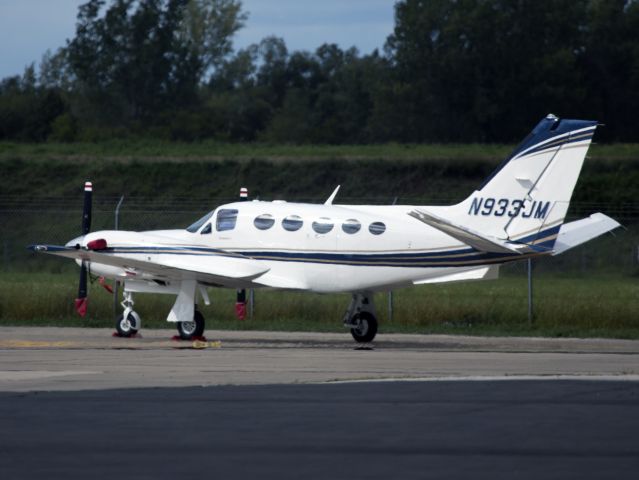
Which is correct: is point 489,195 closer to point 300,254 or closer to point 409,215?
point 409,215

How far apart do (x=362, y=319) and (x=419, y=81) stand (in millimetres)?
59851

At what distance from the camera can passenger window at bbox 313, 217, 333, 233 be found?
2408cm

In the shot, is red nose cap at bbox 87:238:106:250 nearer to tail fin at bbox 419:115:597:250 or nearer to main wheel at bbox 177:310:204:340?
main wheel at bbox 177:310:204:340

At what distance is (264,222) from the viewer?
24.5 metres

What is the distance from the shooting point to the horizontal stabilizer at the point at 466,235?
22.9 meters

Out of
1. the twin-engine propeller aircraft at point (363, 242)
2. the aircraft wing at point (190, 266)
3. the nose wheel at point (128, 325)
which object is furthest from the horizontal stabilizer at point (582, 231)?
the nose wheel at point (128, 325)

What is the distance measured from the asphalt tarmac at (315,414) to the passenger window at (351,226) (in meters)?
3.16

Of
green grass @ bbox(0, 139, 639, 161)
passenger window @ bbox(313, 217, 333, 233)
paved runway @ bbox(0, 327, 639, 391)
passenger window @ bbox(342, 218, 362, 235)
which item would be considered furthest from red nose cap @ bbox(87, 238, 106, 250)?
green grass @ bbox(0, 139, 639, 161)

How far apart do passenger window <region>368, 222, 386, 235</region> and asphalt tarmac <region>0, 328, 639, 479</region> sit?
3.17 meters

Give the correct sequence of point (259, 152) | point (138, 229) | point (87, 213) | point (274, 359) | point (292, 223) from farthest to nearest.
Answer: point (259, 152)
point (138, 229)
point (87, 213)
point (292, 223)
point (274, 359)

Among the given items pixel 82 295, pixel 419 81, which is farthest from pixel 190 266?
pixel 419 81

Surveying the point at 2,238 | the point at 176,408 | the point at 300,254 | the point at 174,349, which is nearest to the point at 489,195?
the point at 300,254

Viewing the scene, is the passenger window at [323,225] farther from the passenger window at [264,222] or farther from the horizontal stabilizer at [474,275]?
the horizontal stabilizer at [474,275]

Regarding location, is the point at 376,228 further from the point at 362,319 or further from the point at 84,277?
the point at 84,277
